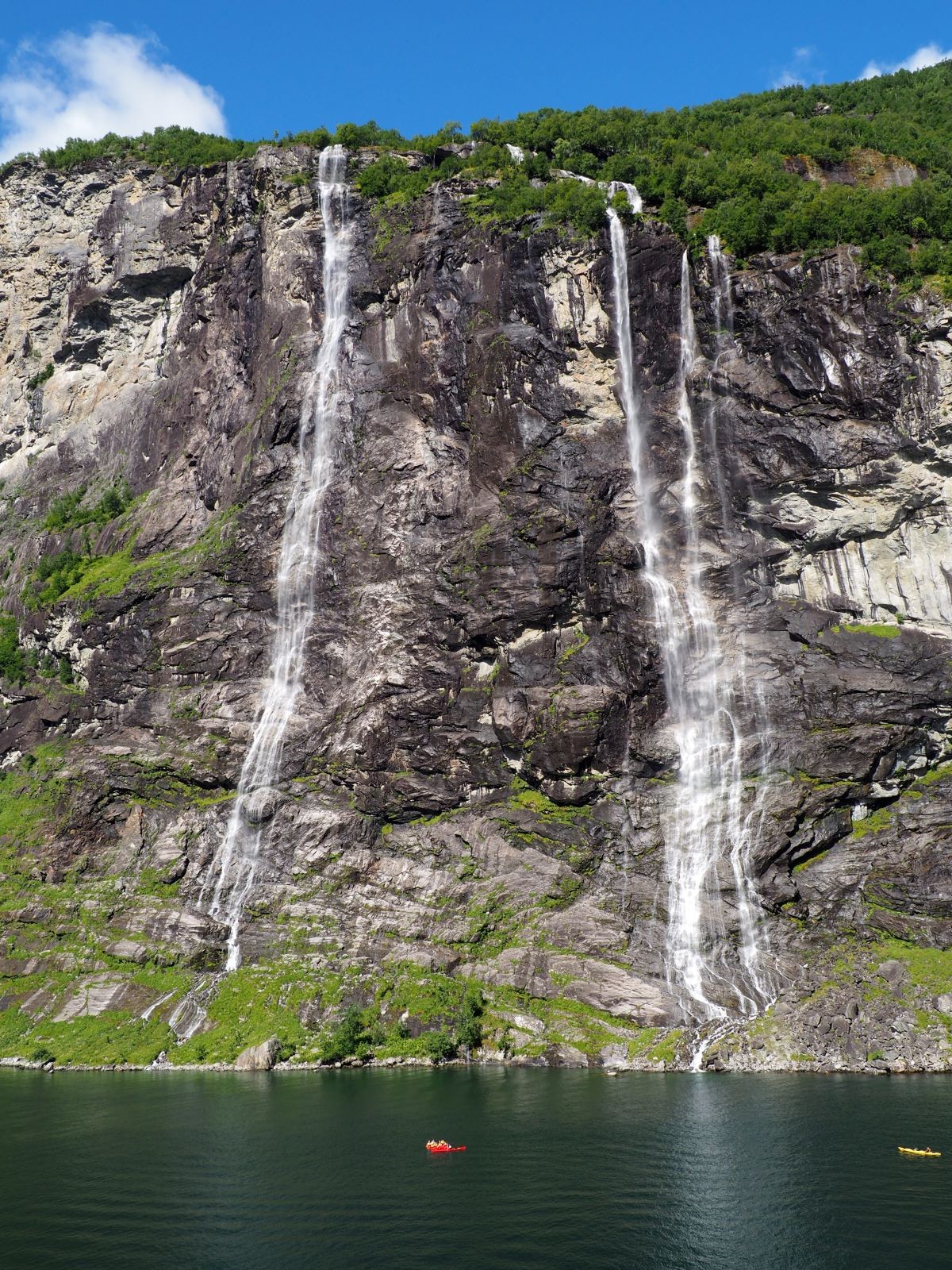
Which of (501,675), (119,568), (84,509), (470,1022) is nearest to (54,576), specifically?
(119,568)

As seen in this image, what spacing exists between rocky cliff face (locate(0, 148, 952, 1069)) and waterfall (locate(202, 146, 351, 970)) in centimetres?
88

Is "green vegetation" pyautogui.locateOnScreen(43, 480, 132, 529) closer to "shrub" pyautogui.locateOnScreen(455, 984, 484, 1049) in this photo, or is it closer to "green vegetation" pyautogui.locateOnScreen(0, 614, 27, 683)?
"green vegetation" pyautogui.locateOnScreen(0, 614, 27, 683)

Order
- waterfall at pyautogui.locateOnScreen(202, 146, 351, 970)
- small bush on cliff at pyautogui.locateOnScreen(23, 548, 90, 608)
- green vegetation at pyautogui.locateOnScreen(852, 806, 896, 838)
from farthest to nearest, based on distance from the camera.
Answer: small bush on cliff at pyautogui.locateOnScreen(23, 548, 90, 608) < waterfall at pyautogui.locateOnScreen(202, 146, 351, 970) < green vegetation at pyautogui.locateOnScreen(852, 806, 896, 838)

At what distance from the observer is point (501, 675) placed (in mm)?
58062

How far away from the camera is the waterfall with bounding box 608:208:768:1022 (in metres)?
48.1

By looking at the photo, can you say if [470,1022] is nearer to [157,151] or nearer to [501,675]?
[501,675]

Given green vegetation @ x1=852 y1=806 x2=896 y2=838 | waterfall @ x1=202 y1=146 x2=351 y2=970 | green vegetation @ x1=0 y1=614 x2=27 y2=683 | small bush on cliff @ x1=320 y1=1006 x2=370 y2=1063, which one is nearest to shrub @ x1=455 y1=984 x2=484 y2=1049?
small bush on cliff @ x1=320 y1=1006 x2=370 y2=1063

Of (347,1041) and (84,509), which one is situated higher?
(84,509)

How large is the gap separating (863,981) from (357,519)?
38518 millimetres

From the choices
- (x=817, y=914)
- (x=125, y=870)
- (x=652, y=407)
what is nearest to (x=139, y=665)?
(x=125, y=870)

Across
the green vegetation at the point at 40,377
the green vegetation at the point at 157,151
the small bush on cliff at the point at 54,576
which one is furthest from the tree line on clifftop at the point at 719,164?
the small bush on cliff at the point at 54,576

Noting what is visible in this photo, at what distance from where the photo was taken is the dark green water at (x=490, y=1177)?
2330 centimetres

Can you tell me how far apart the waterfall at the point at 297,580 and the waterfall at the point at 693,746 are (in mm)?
19769

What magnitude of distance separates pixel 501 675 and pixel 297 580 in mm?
14870
